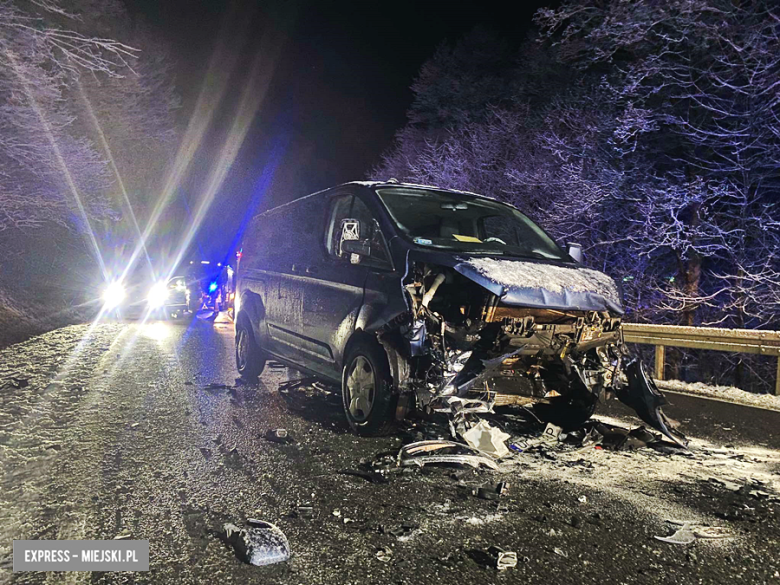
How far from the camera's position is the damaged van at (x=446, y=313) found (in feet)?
15.5

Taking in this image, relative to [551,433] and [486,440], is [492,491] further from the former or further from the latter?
[551,433]

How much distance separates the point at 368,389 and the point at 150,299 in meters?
15.3

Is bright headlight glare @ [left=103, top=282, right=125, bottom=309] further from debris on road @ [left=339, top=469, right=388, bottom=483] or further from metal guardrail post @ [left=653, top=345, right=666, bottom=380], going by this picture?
debris on road @ [left=339, top=469, right=388, bottom=483]

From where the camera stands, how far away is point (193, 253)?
7488 cm

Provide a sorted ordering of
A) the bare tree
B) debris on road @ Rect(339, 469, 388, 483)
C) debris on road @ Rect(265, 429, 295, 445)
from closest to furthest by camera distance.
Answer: debris on road @ Rect(339, 469, 388, 483)
debris on road @ Rect(265, 429, 295, 445)
the bare tree

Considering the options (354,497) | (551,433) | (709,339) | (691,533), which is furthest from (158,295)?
(691,533)

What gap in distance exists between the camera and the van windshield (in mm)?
5391

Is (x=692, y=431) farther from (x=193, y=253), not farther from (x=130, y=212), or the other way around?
(x=193, y=253)

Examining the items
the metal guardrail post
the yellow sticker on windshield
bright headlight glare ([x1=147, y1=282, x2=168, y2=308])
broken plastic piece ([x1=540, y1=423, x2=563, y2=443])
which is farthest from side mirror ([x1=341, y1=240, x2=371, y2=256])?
bright headlight glare ([x1=147, y1=282, x2=168, y2=308])

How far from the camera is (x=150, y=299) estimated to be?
60.8ft

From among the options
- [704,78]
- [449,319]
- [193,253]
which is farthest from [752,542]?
[193,253]

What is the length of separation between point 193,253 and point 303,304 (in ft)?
239

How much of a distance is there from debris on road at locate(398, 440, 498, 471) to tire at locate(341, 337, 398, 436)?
33cm

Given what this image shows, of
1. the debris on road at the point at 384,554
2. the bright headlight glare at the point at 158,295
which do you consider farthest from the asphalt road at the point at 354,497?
the bright headlight glare at the point at 158,295
